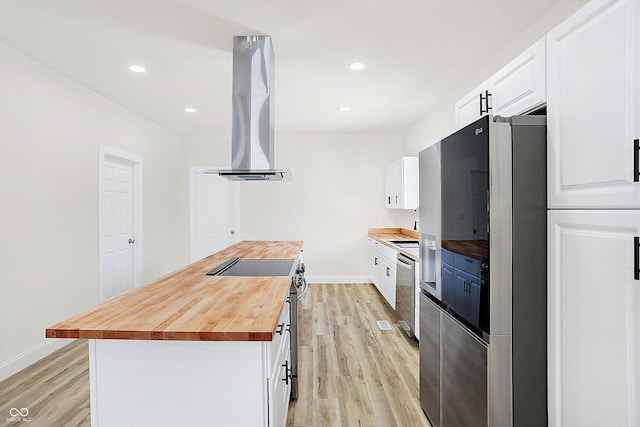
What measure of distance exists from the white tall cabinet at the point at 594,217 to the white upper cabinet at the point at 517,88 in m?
0.06

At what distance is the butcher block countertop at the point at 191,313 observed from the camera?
3.87 ft

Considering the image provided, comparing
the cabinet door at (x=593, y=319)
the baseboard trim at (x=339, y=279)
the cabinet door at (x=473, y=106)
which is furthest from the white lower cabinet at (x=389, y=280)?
the cabinet door at (x=593, y=319)

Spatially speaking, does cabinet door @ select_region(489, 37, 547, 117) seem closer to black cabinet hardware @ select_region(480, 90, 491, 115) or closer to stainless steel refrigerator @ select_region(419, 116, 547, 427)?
black cabinet hardware @ select_region(480, 90, 491, 115)

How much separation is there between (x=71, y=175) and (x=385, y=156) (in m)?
4.45

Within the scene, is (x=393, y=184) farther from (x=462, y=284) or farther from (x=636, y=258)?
(x=636, y=258)

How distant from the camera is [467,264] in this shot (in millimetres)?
1467

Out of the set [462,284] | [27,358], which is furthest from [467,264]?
[27,358]

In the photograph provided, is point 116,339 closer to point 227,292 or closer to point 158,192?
point 227,292

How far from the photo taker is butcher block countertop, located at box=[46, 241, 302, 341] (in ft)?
3.87

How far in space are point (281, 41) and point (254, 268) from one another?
1.71 meters

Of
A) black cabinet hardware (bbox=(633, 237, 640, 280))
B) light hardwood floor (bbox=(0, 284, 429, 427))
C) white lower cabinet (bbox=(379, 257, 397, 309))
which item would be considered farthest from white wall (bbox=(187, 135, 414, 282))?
black cabinet hardware (bbox=(633, 237, 640, 280))

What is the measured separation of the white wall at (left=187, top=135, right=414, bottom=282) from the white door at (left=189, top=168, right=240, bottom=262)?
0.85 ft

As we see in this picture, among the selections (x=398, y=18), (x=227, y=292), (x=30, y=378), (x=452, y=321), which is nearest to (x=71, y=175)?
(x=30, y=378)

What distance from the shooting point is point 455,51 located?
2.82 metres
